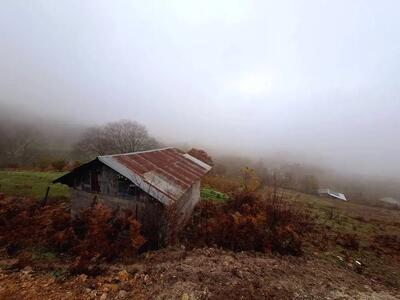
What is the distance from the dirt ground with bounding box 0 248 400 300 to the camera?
18.5ft

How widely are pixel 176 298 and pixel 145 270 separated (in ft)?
5.45

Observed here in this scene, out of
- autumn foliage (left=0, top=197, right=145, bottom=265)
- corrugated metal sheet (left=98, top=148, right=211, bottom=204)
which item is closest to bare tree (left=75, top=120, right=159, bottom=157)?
corrugated metal sheet (left=98, top=148, right=211, bottom=204)

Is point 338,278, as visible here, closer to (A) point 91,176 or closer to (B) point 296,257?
(B) point 296,257

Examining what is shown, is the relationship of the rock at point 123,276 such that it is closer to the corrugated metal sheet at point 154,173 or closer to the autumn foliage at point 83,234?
the autumn foliage at point 83,234

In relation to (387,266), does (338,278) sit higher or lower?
higher

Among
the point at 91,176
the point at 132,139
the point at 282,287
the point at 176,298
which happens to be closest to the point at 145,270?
the point at 176,298

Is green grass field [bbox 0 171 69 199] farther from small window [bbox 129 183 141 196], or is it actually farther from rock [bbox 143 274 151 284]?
rock [bbox 143 274 151 284]

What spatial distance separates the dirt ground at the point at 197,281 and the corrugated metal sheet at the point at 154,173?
2408 mm

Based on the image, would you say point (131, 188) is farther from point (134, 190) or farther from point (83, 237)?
point (83, 237)

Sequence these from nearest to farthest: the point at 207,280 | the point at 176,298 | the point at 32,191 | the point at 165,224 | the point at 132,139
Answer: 1. the point at 176,298
2. the point at 207,280
3. the point at 165,224
4. the point at 32,191
5. the point at 132,139

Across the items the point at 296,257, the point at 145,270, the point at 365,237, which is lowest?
the point at 365,237

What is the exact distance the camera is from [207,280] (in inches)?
246

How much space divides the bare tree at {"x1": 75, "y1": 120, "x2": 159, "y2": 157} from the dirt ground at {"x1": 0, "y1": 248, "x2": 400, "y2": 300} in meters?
38.9

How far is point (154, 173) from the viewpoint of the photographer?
11297 millimetres
